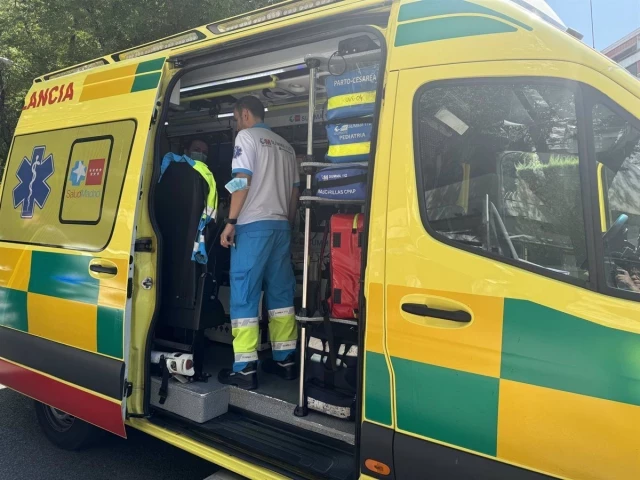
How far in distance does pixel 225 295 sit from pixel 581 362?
3.12 meters

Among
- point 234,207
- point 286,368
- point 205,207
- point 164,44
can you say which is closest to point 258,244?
point 234,207

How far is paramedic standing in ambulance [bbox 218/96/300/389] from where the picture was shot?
10.2ft

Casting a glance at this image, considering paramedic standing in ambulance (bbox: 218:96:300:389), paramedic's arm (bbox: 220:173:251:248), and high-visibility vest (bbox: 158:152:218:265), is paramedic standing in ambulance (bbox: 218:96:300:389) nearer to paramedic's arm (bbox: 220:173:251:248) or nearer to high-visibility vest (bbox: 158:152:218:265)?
paramedic's arm (bbox: 220:173:251:248)

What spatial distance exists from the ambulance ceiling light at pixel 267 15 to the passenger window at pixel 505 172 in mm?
857

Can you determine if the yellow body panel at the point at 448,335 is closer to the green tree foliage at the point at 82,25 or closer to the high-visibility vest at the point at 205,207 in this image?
the high-visibility vest at the point at 205,207

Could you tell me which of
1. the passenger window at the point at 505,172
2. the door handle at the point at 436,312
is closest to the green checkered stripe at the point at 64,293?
the door handle at the point at 436,312

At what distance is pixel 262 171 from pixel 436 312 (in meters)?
1.73

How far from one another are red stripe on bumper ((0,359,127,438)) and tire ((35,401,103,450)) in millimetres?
307

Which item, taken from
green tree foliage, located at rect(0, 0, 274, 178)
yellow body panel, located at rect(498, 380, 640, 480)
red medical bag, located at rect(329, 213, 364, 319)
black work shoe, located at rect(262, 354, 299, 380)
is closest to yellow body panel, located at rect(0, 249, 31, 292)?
black work shoe, located at rect(262, 354, 299, 380)

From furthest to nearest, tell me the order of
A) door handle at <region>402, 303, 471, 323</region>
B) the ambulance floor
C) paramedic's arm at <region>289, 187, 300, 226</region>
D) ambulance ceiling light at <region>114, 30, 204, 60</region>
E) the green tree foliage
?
the green tree foliage
paramedic's arm at <region>289, 187, 300, 226</region>
ambulance ceiling light at <region>114, 30, 204, 60</region>
the ambulance floor
door handle at <region>402, 303, 471, 323</region>

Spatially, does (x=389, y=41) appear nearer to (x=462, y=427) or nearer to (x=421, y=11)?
(x=421, y=11)

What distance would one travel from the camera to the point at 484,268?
181 cm

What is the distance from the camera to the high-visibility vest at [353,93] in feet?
8.04

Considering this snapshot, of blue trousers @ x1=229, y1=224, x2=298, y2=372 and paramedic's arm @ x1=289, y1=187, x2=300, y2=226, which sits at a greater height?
paramedic's arm @ x1=289, y1=187, x2=300, y2=226
